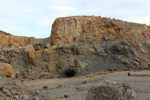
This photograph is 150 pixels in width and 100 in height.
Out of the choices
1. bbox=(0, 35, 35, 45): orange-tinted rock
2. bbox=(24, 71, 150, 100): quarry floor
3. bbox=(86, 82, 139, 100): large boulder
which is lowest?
bbox=(24, 71, 150, 100): quarry floor

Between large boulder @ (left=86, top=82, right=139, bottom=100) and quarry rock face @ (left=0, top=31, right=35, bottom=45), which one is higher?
quarry rock face @ (left=0, top=31, right=35, bottom=45)

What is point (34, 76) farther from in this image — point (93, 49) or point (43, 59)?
point (93, 49)

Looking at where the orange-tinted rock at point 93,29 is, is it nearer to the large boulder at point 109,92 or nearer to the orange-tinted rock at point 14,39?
the orange-tinted rock at point 14,39

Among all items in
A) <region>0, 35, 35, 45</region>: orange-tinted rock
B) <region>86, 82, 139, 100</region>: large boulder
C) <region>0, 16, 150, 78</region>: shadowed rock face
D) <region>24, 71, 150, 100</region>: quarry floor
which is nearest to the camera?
<region>86, 82, 139, 100</region>: large boulder

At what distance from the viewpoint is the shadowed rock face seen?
2611 cm

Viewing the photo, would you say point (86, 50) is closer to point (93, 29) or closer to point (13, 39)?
point (93, 29)

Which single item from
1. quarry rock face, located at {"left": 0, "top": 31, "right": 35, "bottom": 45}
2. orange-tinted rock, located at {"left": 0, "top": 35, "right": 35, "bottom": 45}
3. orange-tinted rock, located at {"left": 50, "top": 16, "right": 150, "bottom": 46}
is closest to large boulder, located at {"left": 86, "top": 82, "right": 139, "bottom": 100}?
orange-tinted rock, located at {"left": 50, "top": 16, "right": 150, "bottom": 46}

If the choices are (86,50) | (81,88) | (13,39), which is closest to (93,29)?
(86,50)

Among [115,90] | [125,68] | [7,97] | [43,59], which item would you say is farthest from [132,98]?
[43,59]

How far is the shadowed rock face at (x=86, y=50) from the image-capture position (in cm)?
2611

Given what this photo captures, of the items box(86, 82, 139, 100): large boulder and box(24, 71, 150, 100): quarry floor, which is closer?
box(86, 82, 139, 100): large boulder

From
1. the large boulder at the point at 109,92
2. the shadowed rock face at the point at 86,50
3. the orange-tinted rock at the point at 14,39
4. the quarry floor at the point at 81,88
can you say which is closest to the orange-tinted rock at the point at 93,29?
the shadowed rock face at the point at 86,50

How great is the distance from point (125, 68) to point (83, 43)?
6997 millimetres

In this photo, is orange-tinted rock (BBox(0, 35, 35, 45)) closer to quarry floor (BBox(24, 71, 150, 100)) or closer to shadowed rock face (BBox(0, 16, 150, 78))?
shadowed rock face (BBox(0, 16, 150, 78))
